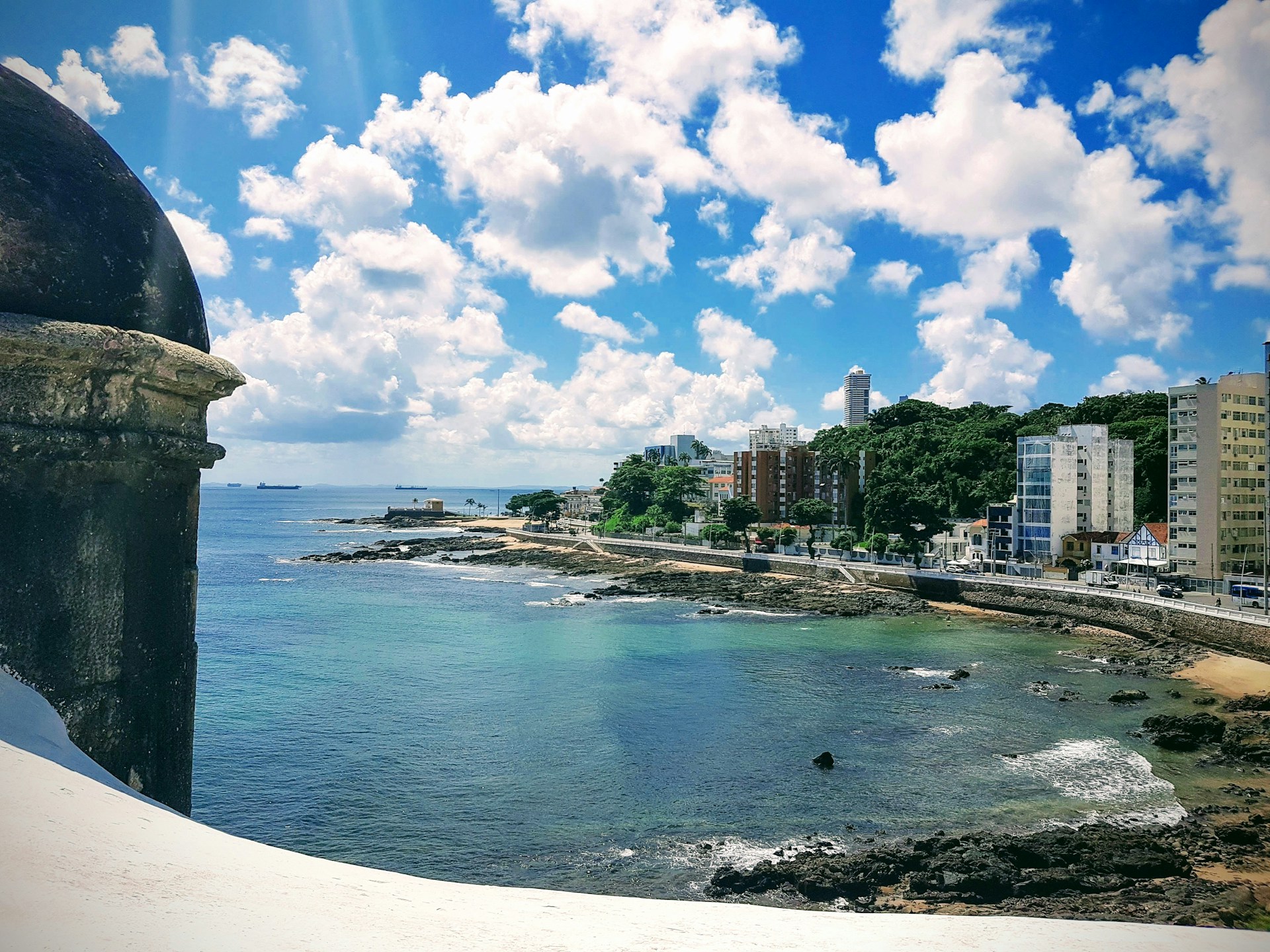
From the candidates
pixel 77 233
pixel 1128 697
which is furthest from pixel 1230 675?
pixel 77 233

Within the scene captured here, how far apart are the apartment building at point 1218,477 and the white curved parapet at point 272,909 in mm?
56266

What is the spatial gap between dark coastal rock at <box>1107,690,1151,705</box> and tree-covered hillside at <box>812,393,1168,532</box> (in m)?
35.1

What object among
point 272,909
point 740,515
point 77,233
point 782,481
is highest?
point 782,481

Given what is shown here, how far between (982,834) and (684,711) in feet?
37.9

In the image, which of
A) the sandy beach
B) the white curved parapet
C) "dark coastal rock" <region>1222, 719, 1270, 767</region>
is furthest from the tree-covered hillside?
the white curved parapet

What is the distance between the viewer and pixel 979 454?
76.7 metres

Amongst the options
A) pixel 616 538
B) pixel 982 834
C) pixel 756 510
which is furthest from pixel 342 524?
pixel 982 834

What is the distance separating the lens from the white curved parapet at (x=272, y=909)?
2078 mm

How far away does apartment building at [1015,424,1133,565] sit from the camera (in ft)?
185

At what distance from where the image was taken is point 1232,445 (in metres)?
49.8

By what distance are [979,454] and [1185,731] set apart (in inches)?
2263

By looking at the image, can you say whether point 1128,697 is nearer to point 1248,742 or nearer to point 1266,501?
point 1248,742

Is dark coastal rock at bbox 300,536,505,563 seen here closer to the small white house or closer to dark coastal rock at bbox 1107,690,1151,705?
the small white house

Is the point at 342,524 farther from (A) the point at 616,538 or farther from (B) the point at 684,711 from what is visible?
(B) the point at 684,711
